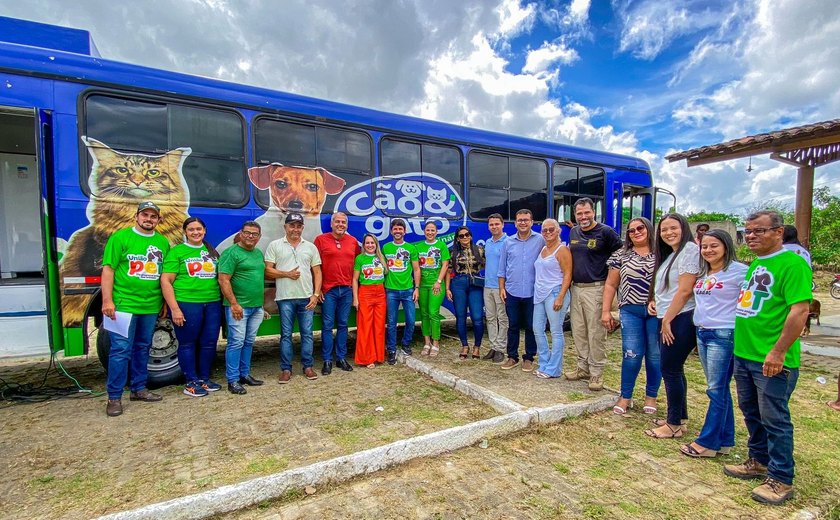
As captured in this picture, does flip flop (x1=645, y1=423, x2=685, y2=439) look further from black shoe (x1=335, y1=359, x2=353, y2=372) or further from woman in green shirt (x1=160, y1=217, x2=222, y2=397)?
woman in green shirt (x1=160, y1=217, x2=222, y2=397)

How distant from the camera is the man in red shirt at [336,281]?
511 centimetres

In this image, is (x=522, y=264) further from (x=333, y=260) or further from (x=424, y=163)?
(x=333, y=260)

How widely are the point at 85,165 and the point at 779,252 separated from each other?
19.1 ft

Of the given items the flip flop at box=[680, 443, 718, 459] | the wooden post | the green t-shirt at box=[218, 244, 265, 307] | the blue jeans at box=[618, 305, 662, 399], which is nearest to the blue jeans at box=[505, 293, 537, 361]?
the blue jeans at box=[618, 305, 662, 399]

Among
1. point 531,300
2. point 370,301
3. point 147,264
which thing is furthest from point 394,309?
point 147,264

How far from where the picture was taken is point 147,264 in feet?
13.1

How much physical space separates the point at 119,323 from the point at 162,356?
0.92m

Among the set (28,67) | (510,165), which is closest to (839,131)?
(510,165)

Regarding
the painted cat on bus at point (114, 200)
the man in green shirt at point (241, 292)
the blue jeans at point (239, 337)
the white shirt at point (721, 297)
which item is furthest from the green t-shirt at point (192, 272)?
the white shirt at point (721, 297)

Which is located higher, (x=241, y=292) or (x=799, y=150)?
(x=799, y=150)

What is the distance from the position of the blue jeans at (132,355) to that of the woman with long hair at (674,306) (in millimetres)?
4575

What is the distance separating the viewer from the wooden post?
7.82 meters

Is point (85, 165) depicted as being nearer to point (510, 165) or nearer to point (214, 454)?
point (214, 454)

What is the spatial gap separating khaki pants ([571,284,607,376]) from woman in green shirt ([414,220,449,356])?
1768mm
